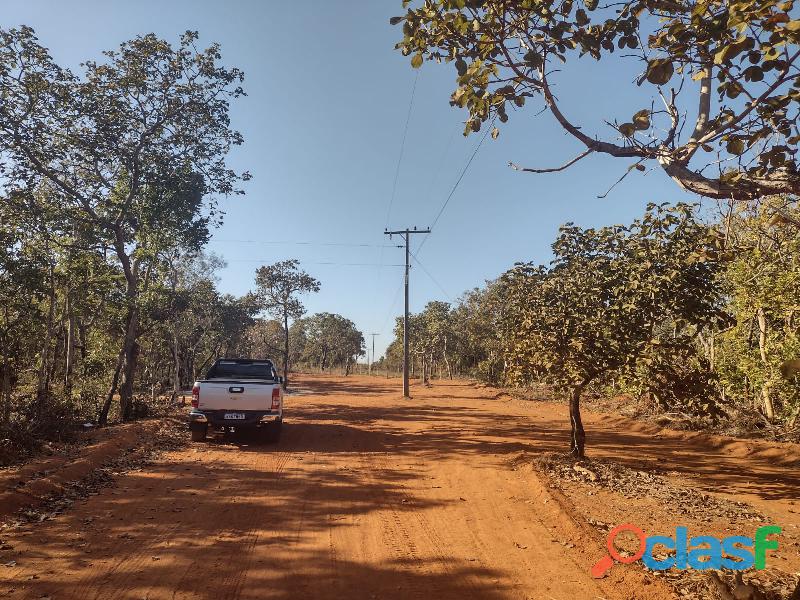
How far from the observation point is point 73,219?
14.1m

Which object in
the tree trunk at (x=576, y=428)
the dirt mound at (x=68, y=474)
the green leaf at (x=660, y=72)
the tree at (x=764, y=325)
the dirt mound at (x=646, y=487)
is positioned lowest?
the dirt mound at (x=646, y=487)

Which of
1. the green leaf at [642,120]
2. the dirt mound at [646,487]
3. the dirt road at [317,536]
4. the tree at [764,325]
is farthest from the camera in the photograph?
the tree at [764,325]

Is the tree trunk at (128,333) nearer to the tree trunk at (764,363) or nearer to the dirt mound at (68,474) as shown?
the dirt mound at (68,474)

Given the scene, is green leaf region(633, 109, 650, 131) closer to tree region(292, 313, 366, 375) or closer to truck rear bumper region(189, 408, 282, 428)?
truck rear bumper region(189, 408, 282, 428)

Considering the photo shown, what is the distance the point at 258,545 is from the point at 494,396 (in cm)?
2243

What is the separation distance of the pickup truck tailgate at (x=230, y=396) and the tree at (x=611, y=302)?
5.73 m

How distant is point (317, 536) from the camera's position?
215 inches

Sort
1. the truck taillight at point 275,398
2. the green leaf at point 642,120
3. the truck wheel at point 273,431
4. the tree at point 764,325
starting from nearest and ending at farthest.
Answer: the green leaf at point 642,120
the tree at point 764,325
the truck taillight at point 275,398
the truck wheel at point 273,431

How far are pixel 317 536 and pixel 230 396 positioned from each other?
5.91m

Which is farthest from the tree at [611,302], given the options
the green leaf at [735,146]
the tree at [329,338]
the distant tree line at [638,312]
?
the tree at [329,338]

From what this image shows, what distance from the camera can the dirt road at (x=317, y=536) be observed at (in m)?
4.23

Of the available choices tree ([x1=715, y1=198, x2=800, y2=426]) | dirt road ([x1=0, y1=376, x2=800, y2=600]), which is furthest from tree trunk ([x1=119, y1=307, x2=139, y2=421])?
tree ([x1=715, y1=198, x2=800, y2=426])

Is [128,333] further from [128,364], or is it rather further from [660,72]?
[660,72]

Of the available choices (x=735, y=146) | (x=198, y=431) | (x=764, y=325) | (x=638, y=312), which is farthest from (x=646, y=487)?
(x=198, y=431)
